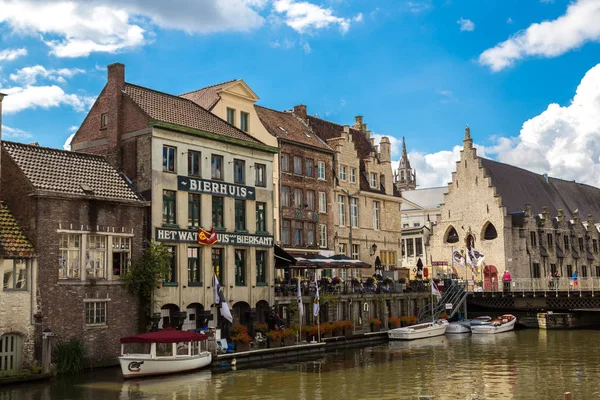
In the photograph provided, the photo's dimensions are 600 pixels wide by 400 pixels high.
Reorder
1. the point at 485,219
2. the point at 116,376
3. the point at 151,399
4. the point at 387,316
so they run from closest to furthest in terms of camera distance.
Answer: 1. the point at 151,399
2. the point at 116,376
3. the point at 387,316
4. the point at 485,219

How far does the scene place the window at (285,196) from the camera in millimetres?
52250

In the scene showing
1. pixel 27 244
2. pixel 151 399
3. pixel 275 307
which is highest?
pixel 27 244

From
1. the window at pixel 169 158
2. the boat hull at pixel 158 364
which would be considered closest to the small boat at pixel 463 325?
the boat hull at pixel 158 364

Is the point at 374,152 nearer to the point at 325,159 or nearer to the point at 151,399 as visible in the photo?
the point at 325,159

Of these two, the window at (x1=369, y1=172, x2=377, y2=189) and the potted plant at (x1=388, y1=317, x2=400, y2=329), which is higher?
the window at (x1=369, y1=172, x2=377, y2=189)

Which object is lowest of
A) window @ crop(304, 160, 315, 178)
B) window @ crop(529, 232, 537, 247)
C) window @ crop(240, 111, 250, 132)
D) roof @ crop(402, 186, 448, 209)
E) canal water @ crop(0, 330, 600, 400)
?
canal water @ crop(0, 330, 600, 400)

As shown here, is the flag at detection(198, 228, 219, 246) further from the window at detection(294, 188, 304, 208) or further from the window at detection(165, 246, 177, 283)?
the window at detection(294, 188, 304, 208)

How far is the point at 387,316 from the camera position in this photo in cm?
5531

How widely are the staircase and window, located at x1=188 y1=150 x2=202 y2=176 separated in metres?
24.6

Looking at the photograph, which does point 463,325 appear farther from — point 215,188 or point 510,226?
point 215,188

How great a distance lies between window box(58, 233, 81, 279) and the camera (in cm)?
3400

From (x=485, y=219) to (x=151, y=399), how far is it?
5809cm

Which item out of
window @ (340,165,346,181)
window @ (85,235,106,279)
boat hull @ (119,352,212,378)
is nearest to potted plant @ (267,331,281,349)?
boat hull @ (119,352,212,378)

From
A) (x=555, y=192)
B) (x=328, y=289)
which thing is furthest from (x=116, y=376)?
(x=555, y=192)
